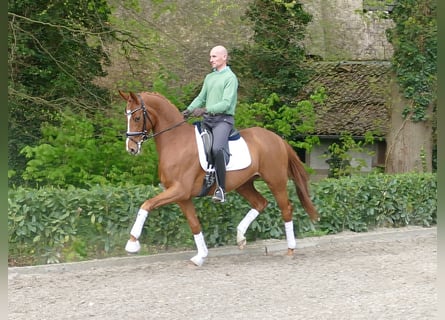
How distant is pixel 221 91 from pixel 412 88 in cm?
774

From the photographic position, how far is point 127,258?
881cm

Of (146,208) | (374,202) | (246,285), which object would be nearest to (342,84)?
(374,202)

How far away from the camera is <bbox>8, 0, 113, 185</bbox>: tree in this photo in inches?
519

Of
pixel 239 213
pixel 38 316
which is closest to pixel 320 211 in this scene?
pixel 239 213

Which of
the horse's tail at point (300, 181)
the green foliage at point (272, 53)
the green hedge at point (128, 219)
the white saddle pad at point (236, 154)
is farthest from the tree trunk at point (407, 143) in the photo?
the white saddle pad at point (236, 154)

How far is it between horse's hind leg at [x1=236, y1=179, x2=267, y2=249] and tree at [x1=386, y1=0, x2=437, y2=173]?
21.7 feet

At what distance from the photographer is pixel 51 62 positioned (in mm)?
15516

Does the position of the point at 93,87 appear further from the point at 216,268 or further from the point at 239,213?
the point at 216,268

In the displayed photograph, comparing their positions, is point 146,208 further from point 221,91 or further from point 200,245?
point 221,91

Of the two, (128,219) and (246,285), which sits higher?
(128,219)

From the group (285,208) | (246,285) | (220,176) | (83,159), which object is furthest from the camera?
(83,159)

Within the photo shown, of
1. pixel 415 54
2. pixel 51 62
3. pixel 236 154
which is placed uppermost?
pixel 51 62

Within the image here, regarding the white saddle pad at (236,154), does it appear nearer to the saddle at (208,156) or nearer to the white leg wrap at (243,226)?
the saddle at (208,156)

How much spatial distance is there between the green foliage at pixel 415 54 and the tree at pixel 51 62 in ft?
21.2
